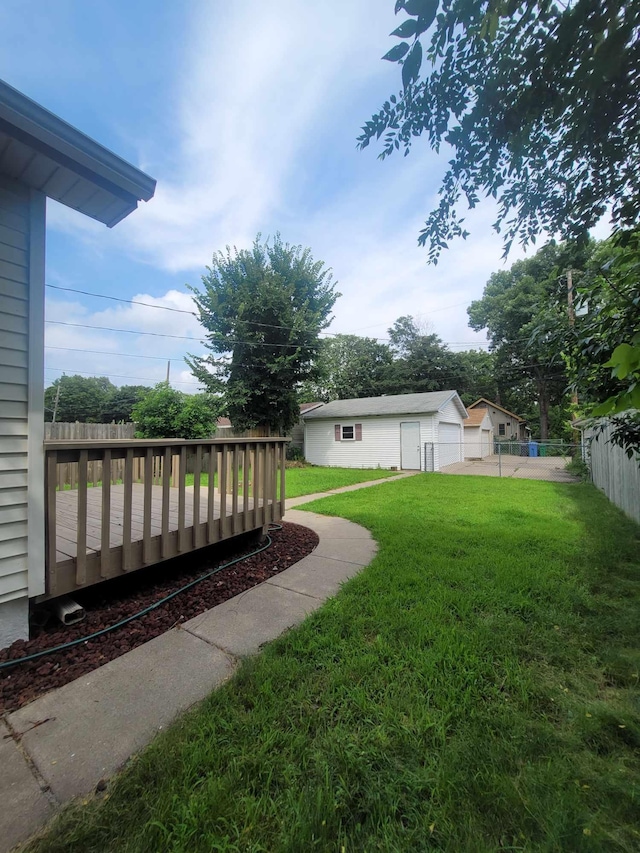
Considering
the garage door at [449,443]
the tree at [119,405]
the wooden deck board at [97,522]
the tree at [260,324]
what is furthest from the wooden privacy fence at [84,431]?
the tree at [119,405]

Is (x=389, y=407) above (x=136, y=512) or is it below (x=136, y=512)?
above

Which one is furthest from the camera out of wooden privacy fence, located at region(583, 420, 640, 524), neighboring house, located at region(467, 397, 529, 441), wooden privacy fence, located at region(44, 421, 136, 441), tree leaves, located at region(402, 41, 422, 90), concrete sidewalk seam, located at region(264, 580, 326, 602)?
neighboring house, located at region(467, 397, 529, 441)

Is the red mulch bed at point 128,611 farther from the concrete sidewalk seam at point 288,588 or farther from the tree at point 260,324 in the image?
the tree at point 260,324

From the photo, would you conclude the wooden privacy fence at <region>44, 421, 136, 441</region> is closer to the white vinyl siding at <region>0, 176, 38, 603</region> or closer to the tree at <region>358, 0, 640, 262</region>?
the white vinyl siding at <region>0, 176, 38, 603</region>

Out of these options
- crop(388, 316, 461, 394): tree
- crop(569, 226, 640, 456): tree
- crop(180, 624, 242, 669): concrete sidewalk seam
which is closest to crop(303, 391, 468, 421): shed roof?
crop(569, 226, 640, 456): tree

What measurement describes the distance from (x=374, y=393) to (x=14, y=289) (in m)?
30.6

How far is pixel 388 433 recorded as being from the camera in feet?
50.6

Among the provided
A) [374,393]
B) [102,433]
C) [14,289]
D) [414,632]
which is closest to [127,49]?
[14,289]

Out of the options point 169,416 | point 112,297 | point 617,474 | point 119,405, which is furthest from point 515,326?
point 119,405

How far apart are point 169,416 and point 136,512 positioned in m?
7.02

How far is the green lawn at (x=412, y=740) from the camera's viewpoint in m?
1.18

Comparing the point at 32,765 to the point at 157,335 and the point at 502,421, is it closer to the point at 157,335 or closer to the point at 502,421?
the point at 157,335

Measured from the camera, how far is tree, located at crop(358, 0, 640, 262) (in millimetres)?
1326

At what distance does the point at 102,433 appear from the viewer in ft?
31.5
